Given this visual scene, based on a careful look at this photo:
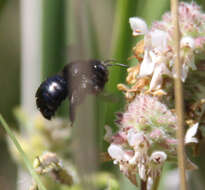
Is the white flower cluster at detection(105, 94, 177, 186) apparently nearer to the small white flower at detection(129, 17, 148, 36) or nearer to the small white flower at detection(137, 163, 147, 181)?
the small white flower at detection(137, 163, 147, 181)

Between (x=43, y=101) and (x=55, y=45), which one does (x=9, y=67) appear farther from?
(x=43, y=101)

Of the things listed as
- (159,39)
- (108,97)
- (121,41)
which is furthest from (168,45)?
(121,41)

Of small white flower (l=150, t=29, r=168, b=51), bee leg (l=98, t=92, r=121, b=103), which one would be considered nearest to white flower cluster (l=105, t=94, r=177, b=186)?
small white flower (l=150, t=29, r=168, b=51)

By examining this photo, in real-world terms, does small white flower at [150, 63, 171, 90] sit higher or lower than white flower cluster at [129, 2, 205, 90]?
lower

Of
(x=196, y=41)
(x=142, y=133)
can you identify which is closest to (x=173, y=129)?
(x=142, y=133)

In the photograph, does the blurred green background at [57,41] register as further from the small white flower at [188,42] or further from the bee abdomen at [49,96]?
the small white flower at [188,42]

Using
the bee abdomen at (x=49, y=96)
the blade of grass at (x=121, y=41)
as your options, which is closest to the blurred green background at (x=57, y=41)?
the blade of grass at (x=121, y=41)

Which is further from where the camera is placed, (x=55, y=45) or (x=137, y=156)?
(x=55, y=45)
